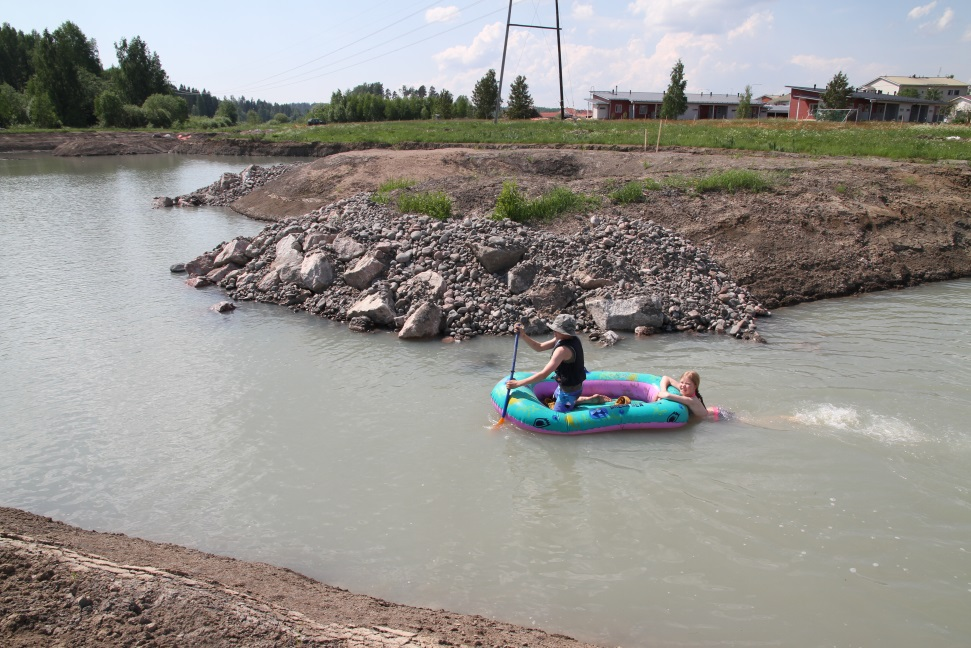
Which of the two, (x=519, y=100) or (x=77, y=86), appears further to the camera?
(x=77, y=86)

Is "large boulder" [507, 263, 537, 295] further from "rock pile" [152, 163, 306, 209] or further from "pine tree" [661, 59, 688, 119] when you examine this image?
"pine tree" [661, 59, 688, 119]

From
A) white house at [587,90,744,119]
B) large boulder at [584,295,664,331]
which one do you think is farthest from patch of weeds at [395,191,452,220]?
white house at [587,90,744,119]

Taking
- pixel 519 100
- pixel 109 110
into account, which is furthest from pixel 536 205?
pixel 109 110

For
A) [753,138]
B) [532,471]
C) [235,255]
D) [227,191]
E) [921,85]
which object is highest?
[921,85]

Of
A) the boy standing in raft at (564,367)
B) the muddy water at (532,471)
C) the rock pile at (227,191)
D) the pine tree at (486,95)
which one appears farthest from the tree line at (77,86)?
the boy standing in raft at (564,367)

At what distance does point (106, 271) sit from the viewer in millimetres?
15961

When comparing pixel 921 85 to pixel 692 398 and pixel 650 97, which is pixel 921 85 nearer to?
pixel 650 97

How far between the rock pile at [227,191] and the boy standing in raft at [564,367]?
Result: 2255 centimetres

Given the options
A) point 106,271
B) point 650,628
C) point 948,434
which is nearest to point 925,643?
point 650,628

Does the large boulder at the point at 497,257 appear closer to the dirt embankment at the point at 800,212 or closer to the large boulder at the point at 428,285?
the large boulder at the point at 428,285

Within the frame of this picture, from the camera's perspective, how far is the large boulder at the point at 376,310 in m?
11.6

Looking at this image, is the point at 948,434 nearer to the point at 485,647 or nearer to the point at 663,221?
the point at 485,647

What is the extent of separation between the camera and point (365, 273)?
41.5ft

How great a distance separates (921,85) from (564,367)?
95.1 m
